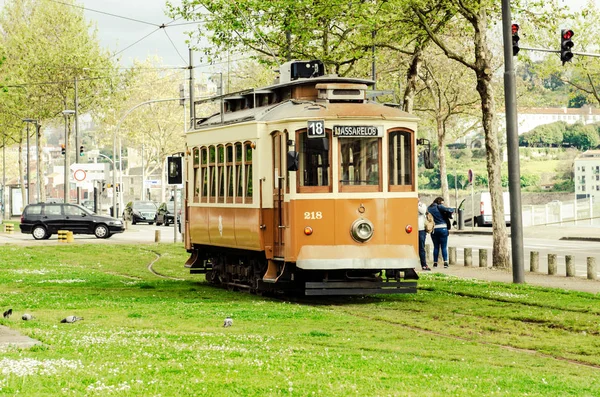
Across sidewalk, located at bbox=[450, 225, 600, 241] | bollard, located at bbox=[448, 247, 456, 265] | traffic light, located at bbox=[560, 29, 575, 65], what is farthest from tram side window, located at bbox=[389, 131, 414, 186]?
sidewalk, located at bbox=[450, 225, 600, 241]

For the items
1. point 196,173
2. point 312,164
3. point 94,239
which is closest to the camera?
point 312,164

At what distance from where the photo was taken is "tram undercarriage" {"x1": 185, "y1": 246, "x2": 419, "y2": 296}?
19.7m

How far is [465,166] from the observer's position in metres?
160

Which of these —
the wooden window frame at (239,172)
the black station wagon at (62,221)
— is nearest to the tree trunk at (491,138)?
the wooden window frame at (239,172)

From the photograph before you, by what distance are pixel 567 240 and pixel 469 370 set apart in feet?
127

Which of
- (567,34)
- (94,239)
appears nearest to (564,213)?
(94,239)

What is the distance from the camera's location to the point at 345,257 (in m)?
19.4

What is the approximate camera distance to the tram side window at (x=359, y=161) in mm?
19688

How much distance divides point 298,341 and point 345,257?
16.9 feet

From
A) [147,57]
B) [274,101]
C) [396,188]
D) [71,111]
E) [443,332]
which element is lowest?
[443,332]

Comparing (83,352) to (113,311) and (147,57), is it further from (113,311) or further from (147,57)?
(147,57)

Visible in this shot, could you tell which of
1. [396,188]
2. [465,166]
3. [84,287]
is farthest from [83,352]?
[465,166]

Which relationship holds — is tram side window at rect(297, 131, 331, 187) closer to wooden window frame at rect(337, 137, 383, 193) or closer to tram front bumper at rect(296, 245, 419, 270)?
wooden window frame at rect(337, 137, 383, 193)

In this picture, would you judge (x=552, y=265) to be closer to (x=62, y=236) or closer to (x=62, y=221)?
(x=62, y=236)
